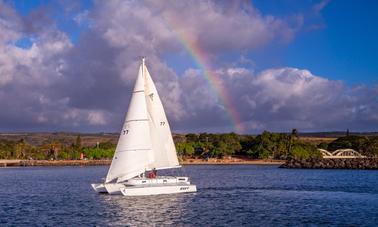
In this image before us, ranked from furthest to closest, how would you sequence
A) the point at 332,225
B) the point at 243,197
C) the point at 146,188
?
1. the point at 243,197
2. the point at 146,188
3. the point at 332,225

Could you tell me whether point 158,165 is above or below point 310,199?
above

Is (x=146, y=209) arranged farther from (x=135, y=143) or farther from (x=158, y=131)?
(x=158, y=131)

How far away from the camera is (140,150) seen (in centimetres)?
6988

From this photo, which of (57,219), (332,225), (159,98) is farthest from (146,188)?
(332,225)

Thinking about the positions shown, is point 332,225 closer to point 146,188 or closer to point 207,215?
point 207,215

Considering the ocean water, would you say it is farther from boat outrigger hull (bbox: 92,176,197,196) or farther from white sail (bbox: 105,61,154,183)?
white sail (bbox: 105,61,154,183)

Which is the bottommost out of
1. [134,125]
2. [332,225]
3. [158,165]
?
[332,225]

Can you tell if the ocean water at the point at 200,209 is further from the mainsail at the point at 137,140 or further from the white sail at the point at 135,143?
the mainsail at the point at 137,140

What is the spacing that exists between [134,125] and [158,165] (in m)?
6.18

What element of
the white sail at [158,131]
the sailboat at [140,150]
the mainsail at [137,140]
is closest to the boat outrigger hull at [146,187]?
the sailboat at [140,150]

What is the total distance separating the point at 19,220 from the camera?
176ft

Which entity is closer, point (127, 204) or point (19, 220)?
point (19, 220)

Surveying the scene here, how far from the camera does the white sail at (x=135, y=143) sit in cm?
6956

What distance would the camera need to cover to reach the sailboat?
6950 cm
